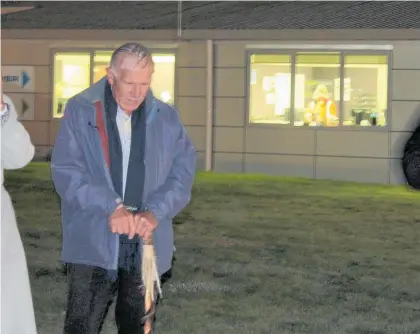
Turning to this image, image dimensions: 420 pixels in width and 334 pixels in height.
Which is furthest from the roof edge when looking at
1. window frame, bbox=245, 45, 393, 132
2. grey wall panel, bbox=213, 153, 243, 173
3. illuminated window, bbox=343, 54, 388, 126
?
grey wall panel, bbox=213, 153, 243, 173

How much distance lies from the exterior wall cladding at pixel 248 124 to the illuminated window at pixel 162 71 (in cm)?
23

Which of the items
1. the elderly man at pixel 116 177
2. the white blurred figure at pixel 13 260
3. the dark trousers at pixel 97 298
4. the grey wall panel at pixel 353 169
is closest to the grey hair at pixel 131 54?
the elderly man at pixel 116 177

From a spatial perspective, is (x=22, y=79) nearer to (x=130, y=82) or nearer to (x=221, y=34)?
(x=221, y=34)

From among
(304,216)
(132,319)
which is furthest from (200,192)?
(132,319)

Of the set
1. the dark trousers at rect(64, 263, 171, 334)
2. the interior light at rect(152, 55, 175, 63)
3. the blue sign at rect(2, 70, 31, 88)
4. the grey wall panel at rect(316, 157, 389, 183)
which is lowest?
the grey wall panel at rect(316, 157, 389, 183)

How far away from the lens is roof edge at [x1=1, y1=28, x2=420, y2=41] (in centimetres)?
1584

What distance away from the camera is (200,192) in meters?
14.6

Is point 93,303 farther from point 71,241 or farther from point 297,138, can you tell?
point 297,138

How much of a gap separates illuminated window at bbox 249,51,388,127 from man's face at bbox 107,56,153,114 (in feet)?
45.9

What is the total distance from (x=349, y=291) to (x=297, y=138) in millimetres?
10399

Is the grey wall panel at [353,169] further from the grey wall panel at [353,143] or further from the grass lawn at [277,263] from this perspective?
the grass lawn at [277,263]

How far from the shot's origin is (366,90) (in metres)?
17.6

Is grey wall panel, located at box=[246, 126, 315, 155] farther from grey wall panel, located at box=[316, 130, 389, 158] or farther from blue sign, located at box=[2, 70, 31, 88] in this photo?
blue sign, located at box=[2, 70, 31, 88]

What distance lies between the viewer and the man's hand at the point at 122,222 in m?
3.50
